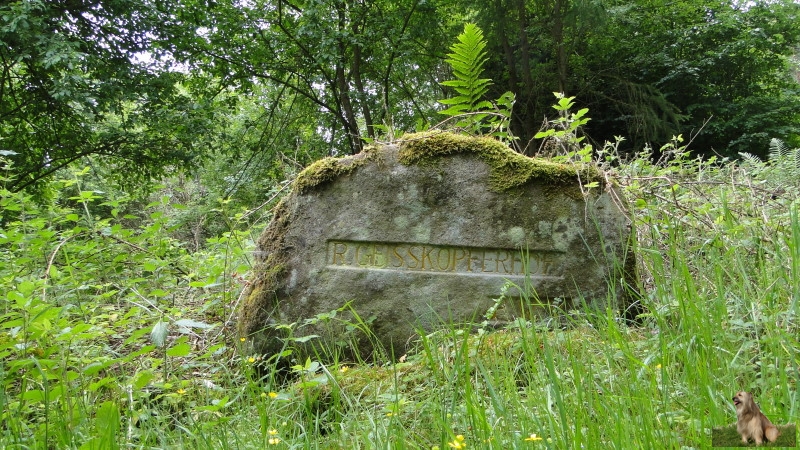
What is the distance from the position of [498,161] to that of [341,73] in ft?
24.5

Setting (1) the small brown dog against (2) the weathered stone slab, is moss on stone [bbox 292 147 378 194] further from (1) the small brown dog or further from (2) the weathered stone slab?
(1) the small brown dog

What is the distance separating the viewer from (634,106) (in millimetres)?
10945

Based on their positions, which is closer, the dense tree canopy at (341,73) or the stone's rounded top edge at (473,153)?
the stone's rounded top edge at (473,153)

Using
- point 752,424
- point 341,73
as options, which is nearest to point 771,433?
point 752,424

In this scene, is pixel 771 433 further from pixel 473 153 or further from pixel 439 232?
pixel 473 153

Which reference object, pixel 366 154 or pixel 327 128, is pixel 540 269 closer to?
pixel 366 154

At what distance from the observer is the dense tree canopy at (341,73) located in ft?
23.0

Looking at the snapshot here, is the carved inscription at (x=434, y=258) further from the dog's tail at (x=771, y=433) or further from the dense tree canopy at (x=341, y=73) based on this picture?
the dog's tail at (x=771, y=433)

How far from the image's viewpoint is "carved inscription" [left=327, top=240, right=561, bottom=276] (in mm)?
3232

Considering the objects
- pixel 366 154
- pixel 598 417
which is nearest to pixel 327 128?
pixel 366 154

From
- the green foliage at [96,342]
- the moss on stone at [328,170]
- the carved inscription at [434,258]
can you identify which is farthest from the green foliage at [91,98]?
the carved inscription at [434,258]

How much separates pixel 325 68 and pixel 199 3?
8.11ft

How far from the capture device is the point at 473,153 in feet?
10.7

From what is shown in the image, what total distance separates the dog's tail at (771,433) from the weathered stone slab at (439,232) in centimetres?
254
